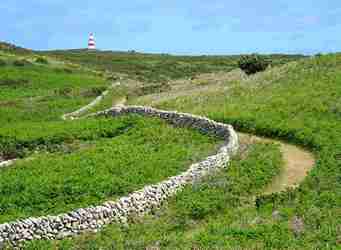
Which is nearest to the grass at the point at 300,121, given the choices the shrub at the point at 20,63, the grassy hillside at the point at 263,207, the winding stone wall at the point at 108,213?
the grassy hillside at the point at 263,207

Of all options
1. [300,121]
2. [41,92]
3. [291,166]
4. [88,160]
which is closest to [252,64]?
[41,92]

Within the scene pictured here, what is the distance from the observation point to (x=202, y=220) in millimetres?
26641

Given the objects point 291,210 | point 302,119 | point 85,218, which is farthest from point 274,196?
point 302,119

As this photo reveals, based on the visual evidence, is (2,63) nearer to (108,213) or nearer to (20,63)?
(20,63)

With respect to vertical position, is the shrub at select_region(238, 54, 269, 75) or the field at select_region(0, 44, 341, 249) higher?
the shrub at select_region(238, 54, 269, 75)

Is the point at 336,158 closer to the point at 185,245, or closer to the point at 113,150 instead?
the point at 113,150

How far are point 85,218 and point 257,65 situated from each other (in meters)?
55.4

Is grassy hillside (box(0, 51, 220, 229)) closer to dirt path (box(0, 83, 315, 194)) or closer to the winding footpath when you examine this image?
the winding footpath

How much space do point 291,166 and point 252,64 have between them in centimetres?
4365

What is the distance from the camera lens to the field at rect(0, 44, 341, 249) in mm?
22844

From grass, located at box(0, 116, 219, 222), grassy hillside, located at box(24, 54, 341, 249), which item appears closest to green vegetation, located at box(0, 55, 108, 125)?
grass, located at box(0, 116, 219, 222)

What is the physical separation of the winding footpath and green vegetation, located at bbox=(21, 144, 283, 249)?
16.9 inches

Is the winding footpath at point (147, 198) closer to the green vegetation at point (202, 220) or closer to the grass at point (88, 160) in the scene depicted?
the green vegetation at point (202, 220)

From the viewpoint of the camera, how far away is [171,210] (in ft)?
91.2
